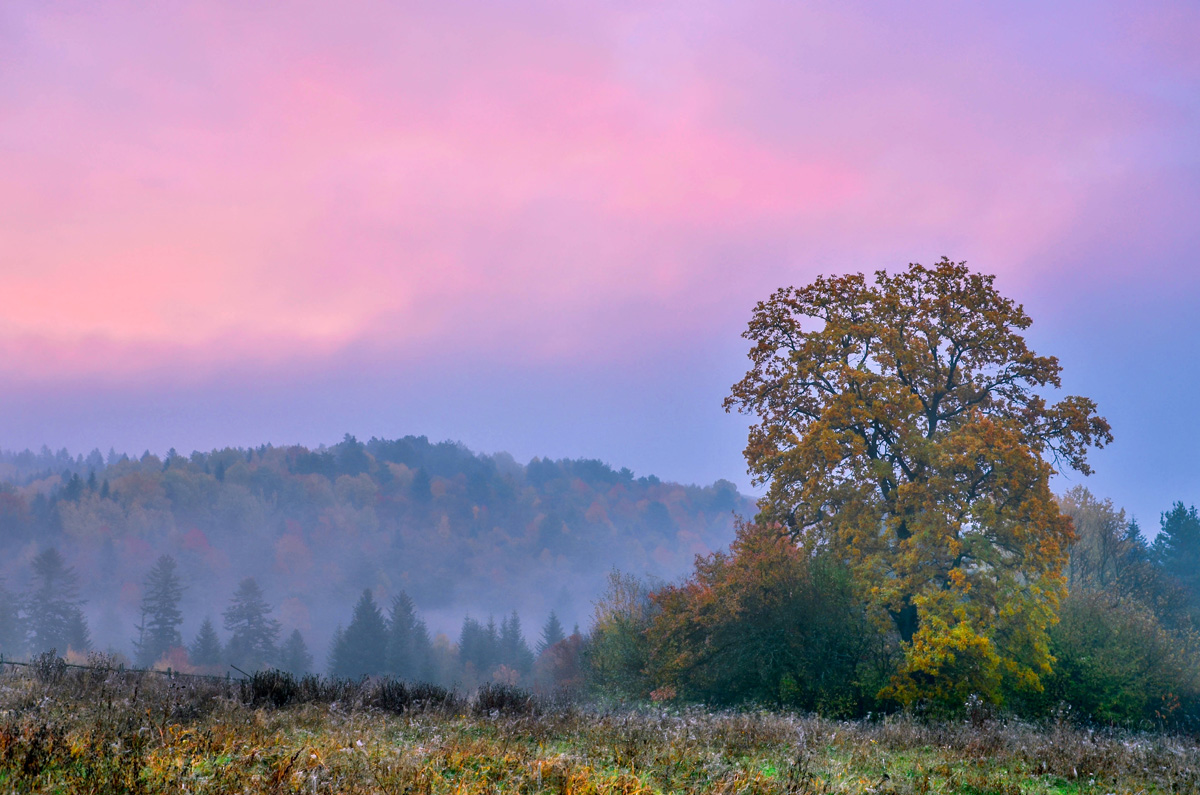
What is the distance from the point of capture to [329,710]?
1198 cm

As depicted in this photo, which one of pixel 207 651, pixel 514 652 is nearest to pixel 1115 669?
pixel 514 652

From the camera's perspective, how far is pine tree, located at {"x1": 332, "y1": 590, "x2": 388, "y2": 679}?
291 feet

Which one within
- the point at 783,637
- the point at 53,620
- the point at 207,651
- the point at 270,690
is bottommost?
the point at 207,651

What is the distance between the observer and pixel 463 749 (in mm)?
8820

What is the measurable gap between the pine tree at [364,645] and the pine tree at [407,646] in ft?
3.37

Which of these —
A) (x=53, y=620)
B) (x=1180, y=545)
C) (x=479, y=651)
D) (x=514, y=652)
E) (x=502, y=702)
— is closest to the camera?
(x=502, y=702)

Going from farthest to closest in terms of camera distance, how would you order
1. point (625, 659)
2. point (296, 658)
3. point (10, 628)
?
point (296, 658)
point (10, 628)
point (625, 659)

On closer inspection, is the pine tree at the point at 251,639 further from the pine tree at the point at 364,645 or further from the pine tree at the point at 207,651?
the pine tree at the point at 364,645

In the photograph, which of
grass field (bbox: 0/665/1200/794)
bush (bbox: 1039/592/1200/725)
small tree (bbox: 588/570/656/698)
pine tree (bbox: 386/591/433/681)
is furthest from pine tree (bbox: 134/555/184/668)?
bush (bbox: 1039/592/1200/725)

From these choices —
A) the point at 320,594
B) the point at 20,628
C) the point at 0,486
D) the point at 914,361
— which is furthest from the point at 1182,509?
the point at 0,486

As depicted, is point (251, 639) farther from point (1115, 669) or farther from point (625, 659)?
point (1115, 669)

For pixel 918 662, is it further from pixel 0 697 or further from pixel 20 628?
pixel 20 628

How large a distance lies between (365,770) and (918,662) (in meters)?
17.3

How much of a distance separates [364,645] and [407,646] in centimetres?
554
